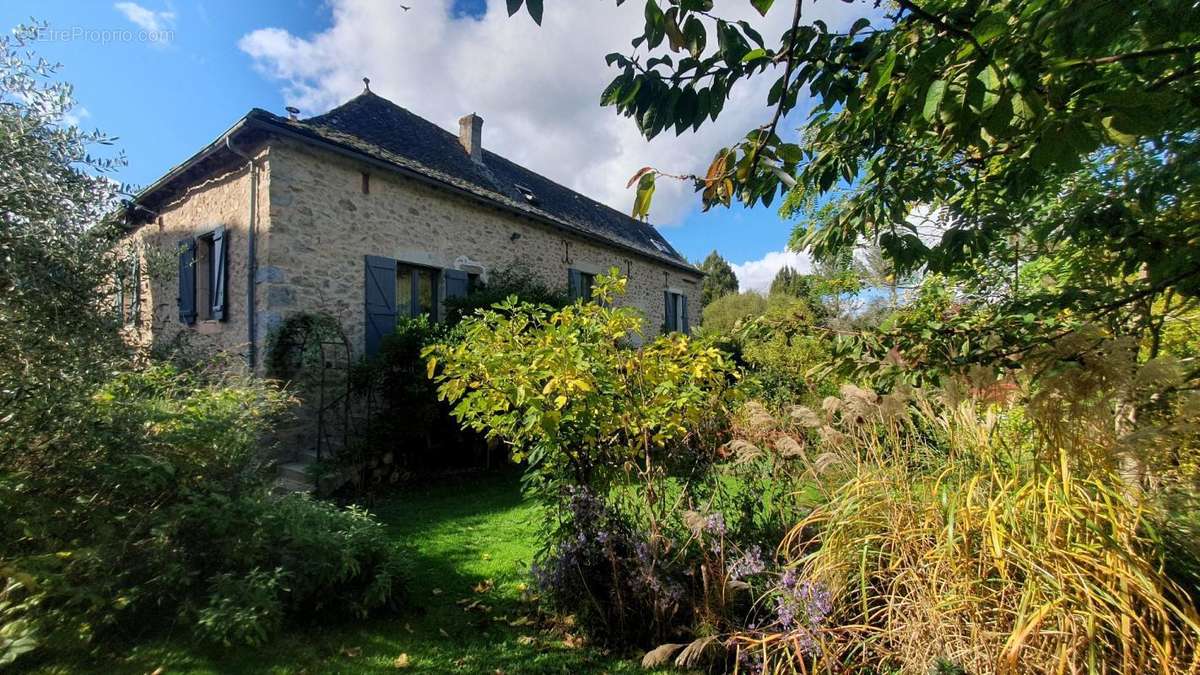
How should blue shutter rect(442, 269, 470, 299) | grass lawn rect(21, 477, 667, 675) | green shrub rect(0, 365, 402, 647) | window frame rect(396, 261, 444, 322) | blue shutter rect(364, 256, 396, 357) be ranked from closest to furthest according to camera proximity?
green shrub rect(0, 365, 402, 647), grass lawn rect(21, 477, 667, 675), blue shutter rect(364, 256, 396, 357), window frame rect(396, 261, 444, 322), blue shutter rect(442, 269, 470, 299)

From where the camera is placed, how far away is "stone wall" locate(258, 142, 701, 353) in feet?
23.1

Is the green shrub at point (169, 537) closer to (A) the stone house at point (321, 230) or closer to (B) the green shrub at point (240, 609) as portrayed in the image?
(B) the green shrub at point (240, 609)

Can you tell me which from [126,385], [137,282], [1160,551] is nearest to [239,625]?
[126,385]

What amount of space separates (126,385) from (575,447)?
2.91 metres

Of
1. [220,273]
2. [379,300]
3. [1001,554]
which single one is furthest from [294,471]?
[1001,554]

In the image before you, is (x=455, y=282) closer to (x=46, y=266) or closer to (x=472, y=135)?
(x=472, y=135)

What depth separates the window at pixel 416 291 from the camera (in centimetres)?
866

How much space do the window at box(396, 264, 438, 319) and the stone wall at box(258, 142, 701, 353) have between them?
10.0 inches

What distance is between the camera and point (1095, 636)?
1.83 metres

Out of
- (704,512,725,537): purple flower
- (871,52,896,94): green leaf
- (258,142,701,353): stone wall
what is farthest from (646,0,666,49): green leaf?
(258,142,701,353): stone wall

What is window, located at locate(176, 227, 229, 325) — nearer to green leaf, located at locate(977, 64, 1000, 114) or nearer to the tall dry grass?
the tall dry grass

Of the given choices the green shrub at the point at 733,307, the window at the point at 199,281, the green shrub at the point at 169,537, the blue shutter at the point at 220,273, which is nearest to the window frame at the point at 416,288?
the blue shutter at the point at 220,273

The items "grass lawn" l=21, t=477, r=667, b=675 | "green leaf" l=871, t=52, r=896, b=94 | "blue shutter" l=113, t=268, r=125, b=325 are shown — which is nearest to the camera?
"green leaf" l=871, t=52, r=896, b=94

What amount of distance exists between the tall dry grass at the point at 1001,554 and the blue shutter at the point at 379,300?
7082 mm
